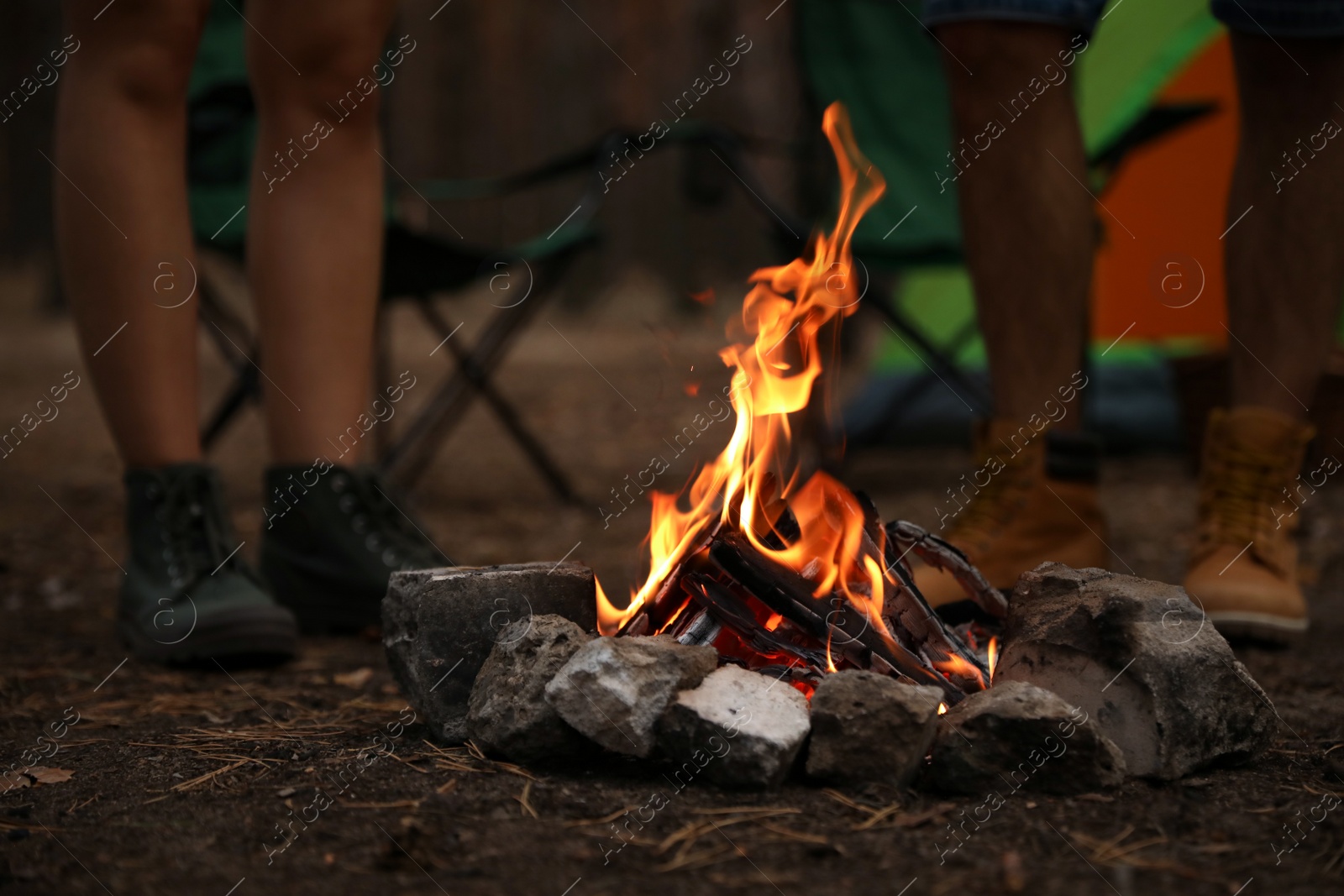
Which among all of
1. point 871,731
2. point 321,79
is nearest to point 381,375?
point 321,79

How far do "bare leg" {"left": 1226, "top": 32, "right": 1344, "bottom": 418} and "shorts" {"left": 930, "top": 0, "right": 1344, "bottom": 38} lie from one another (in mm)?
36

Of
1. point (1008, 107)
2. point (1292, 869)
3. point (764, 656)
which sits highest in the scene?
point (1008, 107)

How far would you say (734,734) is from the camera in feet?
3.98

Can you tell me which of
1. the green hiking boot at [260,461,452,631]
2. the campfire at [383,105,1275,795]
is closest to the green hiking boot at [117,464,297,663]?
the green hiking boot at [260,461,452,631]

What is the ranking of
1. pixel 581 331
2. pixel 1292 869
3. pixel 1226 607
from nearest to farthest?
pixel 1292 869
pixel 1226 607
pixel 581 331

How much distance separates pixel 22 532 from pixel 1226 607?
2925 mm

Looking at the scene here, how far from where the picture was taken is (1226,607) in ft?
6.53

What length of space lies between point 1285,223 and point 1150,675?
1.15m

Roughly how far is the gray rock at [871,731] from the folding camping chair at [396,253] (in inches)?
84.9

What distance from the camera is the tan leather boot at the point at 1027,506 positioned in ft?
6.93

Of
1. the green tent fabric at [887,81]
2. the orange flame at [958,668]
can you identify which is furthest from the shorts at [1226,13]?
the green tent fabric at [887,81]

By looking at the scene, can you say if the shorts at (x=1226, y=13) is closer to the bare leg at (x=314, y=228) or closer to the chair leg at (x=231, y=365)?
the bare leg at (x=314, y=228)

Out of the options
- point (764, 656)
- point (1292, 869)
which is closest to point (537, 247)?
point (764, 656)

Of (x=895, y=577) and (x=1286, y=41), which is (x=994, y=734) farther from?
(x=1286, y=41)
